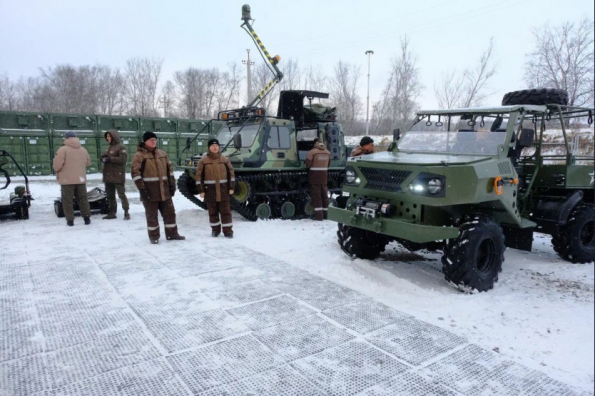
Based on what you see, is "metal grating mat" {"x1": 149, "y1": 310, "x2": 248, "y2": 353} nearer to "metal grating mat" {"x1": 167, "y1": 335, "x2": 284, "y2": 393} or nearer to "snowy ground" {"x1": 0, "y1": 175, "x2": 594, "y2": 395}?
"snowy ground" {"x1": 0, "y1": 175, "x2": 594, "y2": 395}

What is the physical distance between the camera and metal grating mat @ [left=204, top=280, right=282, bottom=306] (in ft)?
14.6

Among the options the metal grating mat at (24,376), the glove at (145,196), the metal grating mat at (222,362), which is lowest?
the metal grating mat at (222,362)

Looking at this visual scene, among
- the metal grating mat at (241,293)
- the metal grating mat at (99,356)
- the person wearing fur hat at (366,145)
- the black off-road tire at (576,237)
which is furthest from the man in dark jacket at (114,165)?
the black off-road tire at (576,237)

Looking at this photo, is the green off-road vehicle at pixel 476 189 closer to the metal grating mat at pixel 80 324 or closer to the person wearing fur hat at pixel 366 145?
the metal grating mat at pixel 80 324

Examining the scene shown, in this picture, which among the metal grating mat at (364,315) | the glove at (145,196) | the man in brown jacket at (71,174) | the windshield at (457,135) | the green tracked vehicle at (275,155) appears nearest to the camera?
the metal grating mat at (364,315)

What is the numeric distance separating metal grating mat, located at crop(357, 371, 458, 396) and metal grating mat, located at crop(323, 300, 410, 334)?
0.75 meters

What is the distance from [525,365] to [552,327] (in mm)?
861

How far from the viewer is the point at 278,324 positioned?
3.89 meters

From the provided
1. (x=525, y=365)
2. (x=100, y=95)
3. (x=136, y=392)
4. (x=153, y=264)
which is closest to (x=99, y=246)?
(x=153, y=264)

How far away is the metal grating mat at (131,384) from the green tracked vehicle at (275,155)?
214 inches

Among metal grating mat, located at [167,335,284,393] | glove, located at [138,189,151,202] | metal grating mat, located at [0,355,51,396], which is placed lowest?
metal grating mat, located at [167,335,284,393]

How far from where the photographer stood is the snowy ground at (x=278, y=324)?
119 inches

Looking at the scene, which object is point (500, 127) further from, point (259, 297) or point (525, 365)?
point (259, 297)

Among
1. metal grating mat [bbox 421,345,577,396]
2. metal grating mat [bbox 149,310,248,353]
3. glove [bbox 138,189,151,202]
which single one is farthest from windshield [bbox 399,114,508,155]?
glove [bbox 138,189,151,202]
